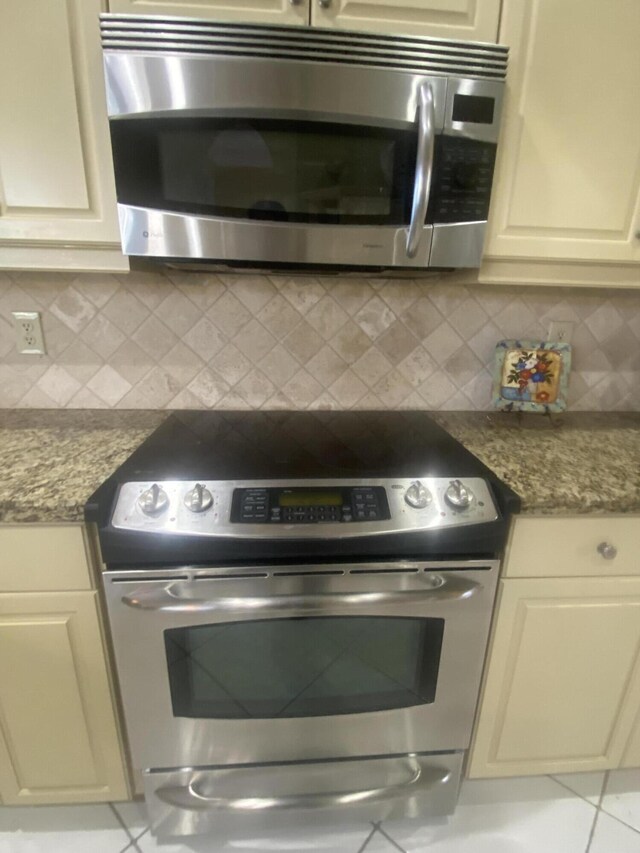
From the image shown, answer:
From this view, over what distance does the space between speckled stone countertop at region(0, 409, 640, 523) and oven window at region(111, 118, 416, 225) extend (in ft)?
1.83

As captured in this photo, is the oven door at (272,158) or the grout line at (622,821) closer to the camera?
the oven door at (272,158)

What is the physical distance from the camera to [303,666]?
1003 mm

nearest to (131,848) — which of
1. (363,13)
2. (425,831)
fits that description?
(425,831)

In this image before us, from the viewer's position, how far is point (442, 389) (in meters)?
1.44

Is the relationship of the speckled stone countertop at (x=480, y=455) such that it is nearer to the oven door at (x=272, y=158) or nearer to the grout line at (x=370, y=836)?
the oven door at (x=272, y=158)

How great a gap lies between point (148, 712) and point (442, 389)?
44.5 inches

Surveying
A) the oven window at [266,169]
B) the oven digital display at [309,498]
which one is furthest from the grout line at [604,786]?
the oven window at [266,169]

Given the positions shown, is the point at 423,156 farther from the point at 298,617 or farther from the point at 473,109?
the point at 298,617

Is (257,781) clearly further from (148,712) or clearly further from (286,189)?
(286,189)

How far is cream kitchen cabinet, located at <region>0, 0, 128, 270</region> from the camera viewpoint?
2.87 ft

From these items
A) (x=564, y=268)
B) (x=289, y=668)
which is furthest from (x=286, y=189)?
(x=289, y=668)

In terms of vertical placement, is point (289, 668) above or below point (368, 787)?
above

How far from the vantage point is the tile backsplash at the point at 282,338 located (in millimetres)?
1306

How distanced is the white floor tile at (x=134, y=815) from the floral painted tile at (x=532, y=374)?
4.81ft
